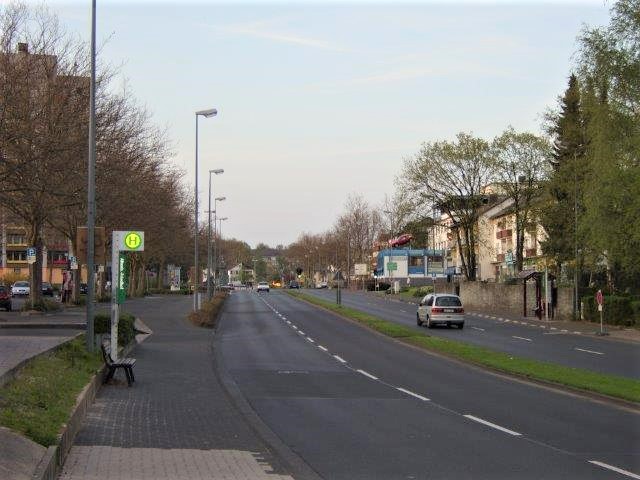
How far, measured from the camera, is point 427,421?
42.7 ft

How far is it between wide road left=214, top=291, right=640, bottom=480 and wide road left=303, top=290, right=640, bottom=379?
160 inches

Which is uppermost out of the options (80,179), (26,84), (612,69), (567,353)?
(612,69)

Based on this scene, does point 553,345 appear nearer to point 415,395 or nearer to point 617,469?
point 415,395

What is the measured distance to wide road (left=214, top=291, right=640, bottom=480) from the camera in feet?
30.8

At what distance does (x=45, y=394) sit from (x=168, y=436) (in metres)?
1.69

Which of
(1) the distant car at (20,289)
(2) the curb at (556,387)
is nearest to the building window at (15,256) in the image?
(1) the distant car at (20,289)

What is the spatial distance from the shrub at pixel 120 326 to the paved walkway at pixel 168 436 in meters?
2.62

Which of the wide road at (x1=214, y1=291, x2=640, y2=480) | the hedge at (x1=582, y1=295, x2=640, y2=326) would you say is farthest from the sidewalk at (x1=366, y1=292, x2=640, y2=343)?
the wide road at (x1=214, y1=291, x2=640, y2=480)

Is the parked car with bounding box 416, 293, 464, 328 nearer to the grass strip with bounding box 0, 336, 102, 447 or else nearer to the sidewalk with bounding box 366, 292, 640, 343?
the sidewalk with bounding box 366, 292, 640, 343

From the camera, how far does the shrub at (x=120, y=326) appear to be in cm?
2144

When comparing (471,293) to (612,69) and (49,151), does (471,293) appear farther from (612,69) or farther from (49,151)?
(49,151)

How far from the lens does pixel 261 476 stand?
8328 mm

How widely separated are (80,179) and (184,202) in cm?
4040

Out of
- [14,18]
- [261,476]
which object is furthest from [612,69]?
[261,476]
